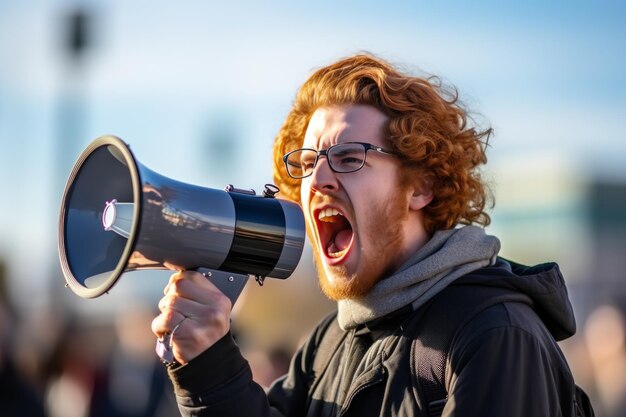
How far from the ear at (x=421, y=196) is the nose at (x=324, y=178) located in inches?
10.4

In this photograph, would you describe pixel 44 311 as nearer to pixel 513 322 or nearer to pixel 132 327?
pixel 132 327

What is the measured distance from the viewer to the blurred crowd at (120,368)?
20.7 ft

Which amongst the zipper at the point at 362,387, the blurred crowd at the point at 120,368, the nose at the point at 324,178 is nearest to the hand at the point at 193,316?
the zipper at the point at 362,387

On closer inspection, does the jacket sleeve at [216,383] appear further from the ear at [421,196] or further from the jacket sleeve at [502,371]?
the ear at [421,196]

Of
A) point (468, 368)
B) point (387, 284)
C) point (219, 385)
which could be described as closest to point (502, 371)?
point (468, 368)

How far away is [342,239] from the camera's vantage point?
3277 millimetres

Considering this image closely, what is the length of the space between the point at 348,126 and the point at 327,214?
296 millimetres

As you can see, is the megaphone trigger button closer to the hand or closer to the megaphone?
the hand

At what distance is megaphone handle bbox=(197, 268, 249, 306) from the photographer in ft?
9.27

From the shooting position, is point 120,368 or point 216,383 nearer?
point 216,383

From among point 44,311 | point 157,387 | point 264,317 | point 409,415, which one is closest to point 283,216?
point 409,415

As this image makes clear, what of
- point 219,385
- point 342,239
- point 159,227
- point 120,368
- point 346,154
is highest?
point 346,154

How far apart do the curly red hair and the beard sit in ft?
0.51

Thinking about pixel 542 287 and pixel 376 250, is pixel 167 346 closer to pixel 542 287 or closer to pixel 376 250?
pixel 376 250
